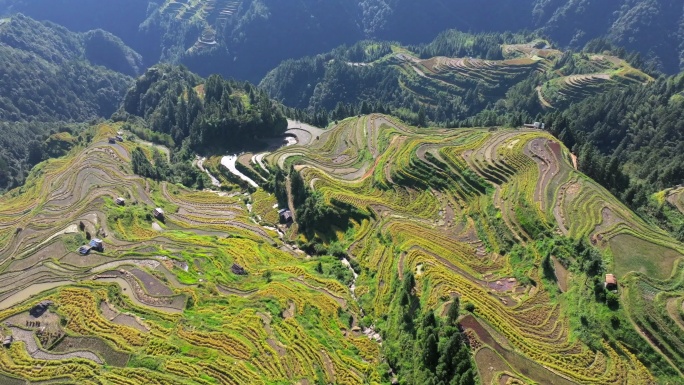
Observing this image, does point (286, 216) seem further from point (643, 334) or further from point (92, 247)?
point (643, 334)

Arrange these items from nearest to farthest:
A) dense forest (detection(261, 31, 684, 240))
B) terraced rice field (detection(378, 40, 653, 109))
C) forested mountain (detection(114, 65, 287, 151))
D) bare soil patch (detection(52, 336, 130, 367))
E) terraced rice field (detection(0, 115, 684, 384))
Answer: terraced rice field (detection(0, 115, 684, 384))
bare soil patch (detection(52, 336, 130, 367))
dense forest (detection(261, 31, 684, 240))
forested mountain (detection(114, 65, 287, 151))
terraced rice field (detection(378, 40, 653, 109))

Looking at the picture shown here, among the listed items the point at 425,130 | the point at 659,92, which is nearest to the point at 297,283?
the point at 425,130

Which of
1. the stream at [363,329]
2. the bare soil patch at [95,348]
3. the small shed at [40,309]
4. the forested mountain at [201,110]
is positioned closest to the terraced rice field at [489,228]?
the stream at [363,329]

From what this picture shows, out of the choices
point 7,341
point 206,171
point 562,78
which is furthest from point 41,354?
point 562,78

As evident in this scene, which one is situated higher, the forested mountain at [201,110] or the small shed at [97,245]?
the forested mountain at [201,110]

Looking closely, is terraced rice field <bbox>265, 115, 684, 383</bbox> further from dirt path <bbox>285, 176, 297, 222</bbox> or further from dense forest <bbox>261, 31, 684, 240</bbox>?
dense forest <bbox>261, 31, 684, 240</bbox>

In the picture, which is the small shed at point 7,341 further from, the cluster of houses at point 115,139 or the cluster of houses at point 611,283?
the cluster of houses at point 115,139

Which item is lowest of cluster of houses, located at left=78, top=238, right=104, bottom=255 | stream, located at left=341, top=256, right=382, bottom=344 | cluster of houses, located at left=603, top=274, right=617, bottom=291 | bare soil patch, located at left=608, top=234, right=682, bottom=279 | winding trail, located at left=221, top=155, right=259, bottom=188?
stream, located at left=341, top=256, right=382, bottom=344

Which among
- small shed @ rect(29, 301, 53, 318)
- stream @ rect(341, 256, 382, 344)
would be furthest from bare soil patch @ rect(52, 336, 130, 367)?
stream @ rect(341, 256, 382, 344)
